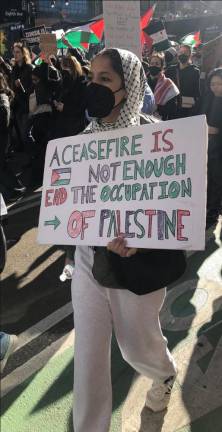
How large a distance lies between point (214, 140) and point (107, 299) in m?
3.04

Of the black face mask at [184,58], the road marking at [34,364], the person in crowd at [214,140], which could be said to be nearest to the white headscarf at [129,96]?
the road marking at [34,364]

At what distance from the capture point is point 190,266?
405 cm

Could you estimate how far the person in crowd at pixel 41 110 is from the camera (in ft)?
22.5

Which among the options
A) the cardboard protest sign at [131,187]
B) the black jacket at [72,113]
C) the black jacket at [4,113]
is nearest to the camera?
the cardboard protest sign at [131,187]

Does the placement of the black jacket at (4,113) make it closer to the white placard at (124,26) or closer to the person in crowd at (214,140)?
the white placard at (124,26)

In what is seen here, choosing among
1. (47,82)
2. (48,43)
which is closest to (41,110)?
(47,82)

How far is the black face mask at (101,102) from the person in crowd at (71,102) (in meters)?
3.69

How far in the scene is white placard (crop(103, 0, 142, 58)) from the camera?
4090 mm

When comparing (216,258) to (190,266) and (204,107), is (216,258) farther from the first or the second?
(204,107)

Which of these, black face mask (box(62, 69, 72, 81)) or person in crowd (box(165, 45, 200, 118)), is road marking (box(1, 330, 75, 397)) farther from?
person in crowd (box(165, 45, 200, 118))

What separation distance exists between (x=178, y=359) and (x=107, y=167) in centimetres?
140

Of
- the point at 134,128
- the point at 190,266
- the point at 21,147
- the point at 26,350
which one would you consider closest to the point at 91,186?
the point at 134,128

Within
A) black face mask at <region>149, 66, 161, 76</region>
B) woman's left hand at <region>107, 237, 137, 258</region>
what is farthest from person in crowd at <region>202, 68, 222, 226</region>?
woman's left hand at <region>107, 237, 137, 258</region>

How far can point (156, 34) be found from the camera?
10.6 meters
